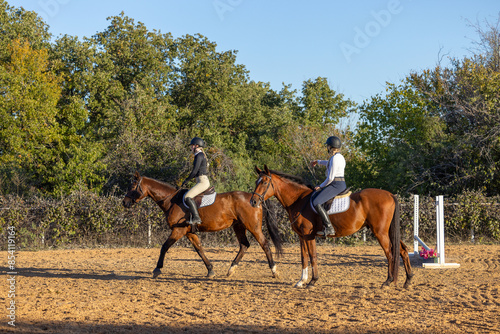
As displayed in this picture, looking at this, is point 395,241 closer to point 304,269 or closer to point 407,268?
point 407,268

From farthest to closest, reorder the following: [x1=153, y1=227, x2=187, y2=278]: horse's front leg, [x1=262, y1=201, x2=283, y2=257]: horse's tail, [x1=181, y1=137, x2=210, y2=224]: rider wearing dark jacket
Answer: [x1=262, y1=201, x2=283, y2=257]: horse's tail
[x1=181, y1=137, x2=210, y2=224]: rider wearing dark jacket
[x1=153, y1=227, x2=187, y2=278]: horse's front leg

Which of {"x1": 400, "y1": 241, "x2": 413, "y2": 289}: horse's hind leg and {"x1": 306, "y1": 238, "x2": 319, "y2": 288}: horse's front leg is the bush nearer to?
{"x1": 306, "y1": 238, "x2": 319, "y2": 288}: horse's front leg

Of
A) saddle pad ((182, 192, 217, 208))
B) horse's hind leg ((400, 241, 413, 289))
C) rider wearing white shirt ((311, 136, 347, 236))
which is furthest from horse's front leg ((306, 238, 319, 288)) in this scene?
saddle pad ((182, 192, 217, 208))

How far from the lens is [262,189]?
28.9ft

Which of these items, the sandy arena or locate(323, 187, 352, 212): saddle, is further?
locate(323, 187, 352, 212): saddle

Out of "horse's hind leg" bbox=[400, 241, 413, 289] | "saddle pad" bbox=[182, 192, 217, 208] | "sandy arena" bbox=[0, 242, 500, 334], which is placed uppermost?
"saddle pad" bbox=[182, 192, 217, 208]

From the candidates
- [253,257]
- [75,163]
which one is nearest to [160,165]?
[75,163]

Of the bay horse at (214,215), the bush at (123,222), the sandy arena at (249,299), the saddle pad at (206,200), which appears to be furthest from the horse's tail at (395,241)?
the bush at (123,222)

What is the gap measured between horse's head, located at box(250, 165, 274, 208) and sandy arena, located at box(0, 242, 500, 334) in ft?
5.18

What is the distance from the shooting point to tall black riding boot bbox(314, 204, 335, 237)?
8.49 meters

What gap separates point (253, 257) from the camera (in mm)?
13844

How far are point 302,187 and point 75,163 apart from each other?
50.3ft

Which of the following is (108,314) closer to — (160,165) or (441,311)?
(441,311)

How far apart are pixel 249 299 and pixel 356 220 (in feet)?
8.11
